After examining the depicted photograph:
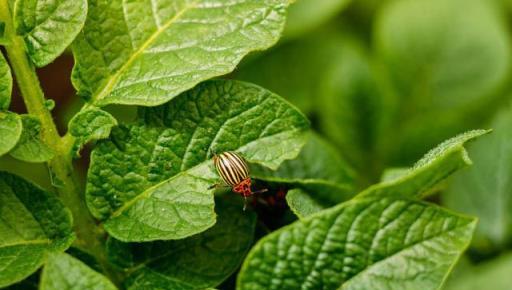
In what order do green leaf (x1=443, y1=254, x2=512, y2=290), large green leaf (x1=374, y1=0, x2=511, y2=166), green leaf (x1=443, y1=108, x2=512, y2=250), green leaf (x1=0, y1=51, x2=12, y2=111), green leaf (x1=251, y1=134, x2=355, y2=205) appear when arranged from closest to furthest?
1. green leaf (x1=0, y1=51, x2=12, y2=111)
2. green leaf (x1=251, y1=134, x2=355, y2=205)
3. green leaf (x1=443, y1=254, x2=512, y2=290)
4. green leaf (x1=443, y1=108, x2=512, y2=250)
5. large green leaf (x1=374, y1=0, x2=511, y2=166)

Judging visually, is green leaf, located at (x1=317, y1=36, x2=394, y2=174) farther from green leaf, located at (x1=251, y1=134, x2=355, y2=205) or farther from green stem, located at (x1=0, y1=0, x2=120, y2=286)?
green stem, located at (x1=0, y1=0, x2=120, y2=286)

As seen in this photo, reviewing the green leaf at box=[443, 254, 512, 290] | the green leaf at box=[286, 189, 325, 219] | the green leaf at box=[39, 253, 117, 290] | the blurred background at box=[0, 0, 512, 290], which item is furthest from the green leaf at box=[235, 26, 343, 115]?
the green leaf at box=[39, 253, 117, 290]

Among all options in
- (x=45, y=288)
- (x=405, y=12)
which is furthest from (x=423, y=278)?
(x=405, y=12)

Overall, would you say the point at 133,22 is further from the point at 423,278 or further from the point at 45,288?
the point at 423,278

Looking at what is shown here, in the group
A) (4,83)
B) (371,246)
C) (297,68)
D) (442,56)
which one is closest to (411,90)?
(442,56)

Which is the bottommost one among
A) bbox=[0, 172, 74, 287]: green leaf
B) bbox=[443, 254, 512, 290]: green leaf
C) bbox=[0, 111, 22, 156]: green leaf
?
bbox=[443, 254, 512, 290]: green leaf

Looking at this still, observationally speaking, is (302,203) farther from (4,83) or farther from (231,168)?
(4,83)

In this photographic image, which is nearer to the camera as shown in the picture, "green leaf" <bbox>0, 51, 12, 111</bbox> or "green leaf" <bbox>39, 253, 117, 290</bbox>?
"green leaf" <bbox>39, 253, 117, 290</bbox>
